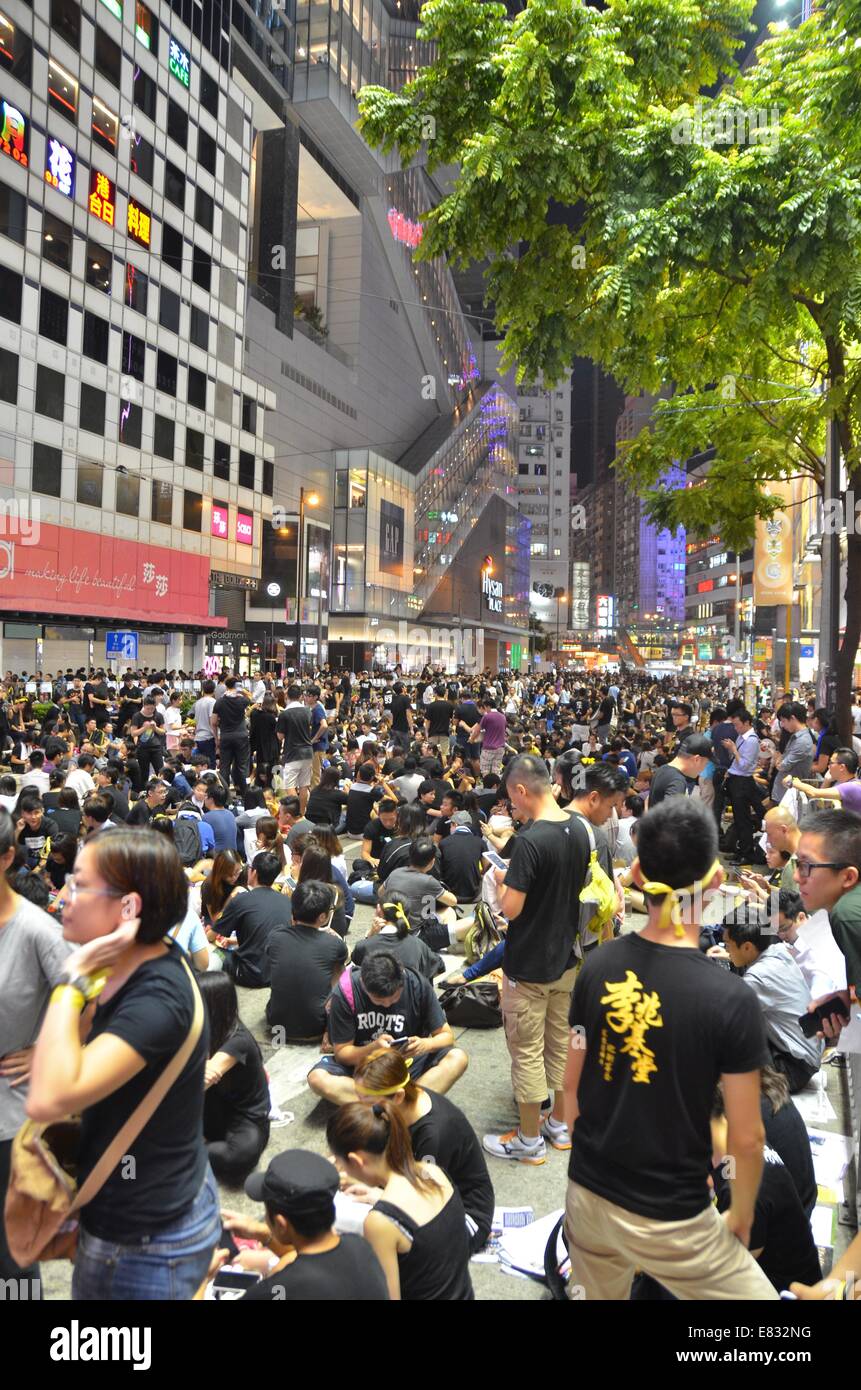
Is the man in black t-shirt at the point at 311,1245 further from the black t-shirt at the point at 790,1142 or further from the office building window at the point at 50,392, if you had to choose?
the office building window at the point at 50,392

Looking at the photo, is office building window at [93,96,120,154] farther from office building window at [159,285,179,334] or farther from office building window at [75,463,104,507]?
office building window at [75,463,104,507]

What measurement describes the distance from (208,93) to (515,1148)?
47.7 m

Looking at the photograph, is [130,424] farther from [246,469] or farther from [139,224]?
[246,469]

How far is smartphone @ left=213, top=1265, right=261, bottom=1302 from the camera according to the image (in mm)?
→ 3154

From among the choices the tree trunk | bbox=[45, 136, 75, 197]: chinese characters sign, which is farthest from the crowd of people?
bbox=[45, 136, 75, 197]: chinese characters sign

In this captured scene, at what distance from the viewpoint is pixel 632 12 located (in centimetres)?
852

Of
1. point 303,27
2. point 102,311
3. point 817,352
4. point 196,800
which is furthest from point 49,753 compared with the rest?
point 303,27

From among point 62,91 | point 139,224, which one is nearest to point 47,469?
point 139,224

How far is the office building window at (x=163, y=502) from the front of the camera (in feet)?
117

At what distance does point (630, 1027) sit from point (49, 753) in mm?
11067

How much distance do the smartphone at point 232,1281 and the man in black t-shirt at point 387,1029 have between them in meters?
1.19

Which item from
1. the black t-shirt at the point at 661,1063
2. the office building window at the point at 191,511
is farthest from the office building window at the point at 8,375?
the black t-shirt at the point at 661,1063

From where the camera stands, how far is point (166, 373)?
120 ft
